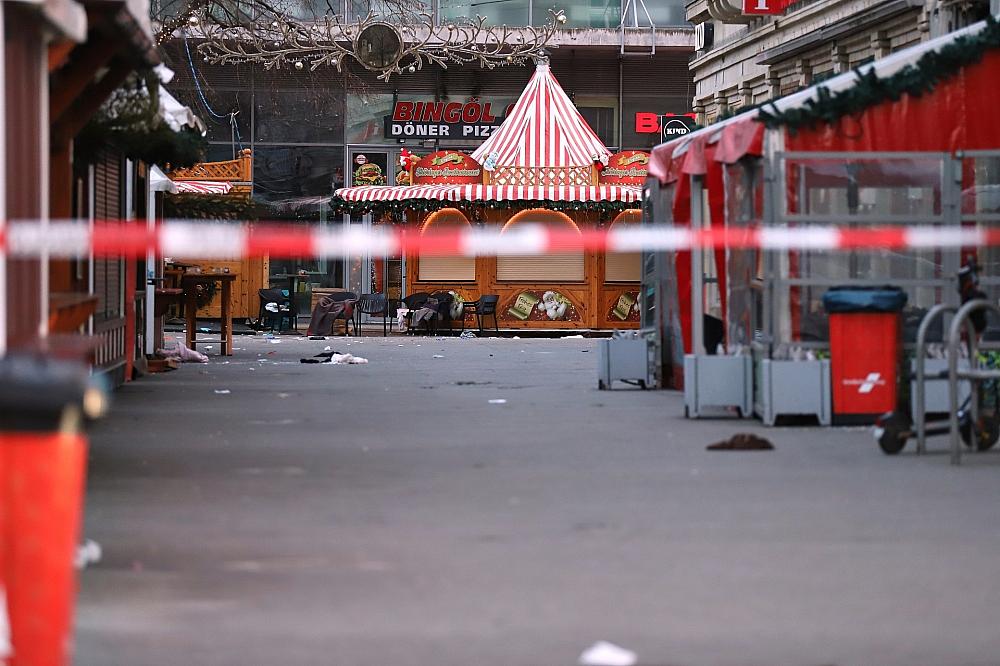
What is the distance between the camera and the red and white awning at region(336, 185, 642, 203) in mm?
34594

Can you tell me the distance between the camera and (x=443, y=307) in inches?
1364

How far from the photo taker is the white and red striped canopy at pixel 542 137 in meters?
35.6

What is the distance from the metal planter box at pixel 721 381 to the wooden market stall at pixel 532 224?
20545 mm

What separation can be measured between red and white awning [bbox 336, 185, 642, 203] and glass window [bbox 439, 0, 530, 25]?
12.0 m

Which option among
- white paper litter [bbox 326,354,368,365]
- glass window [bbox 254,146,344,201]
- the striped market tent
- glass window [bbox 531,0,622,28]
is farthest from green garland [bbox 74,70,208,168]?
glass window [bbox 531,0,622,28]

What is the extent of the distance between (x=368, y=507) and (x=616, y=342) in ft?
31.9

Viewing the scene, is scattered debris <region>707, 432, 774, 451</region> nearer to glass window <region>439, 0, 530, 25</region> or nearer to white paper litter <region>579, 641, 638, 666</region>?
white paper litter <region>579, 641, 638, 666</region>

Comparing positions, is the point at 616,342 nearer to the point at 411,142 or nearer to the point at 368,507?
the point at 368,507

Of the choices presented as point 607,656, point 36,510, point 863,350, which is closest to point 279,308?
point 863,350

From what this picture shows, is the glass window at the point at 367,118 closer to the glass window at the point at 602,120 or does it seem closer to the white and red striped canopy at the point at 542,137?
the glass window at the point at 602,120

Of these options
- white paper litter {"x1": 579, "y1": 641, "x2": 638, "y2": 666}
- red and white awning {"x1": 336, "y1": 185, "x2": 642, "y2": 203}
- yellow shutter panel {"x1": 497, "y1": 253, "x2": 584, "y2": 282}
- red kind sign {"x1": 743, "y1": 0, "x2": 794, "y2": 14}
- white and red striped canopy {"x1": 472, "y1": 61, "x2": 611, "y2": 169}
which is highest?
red kind sign {"x1": 743, "y1": 0, "x2": 794, "y2": 14}

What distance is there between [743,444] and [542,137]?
80.6ft

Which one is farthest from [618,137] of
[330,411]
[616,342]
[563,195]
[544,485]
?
[544,485]

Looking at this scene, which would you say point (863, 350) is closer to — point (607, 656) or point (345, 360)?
point (607, 656)
